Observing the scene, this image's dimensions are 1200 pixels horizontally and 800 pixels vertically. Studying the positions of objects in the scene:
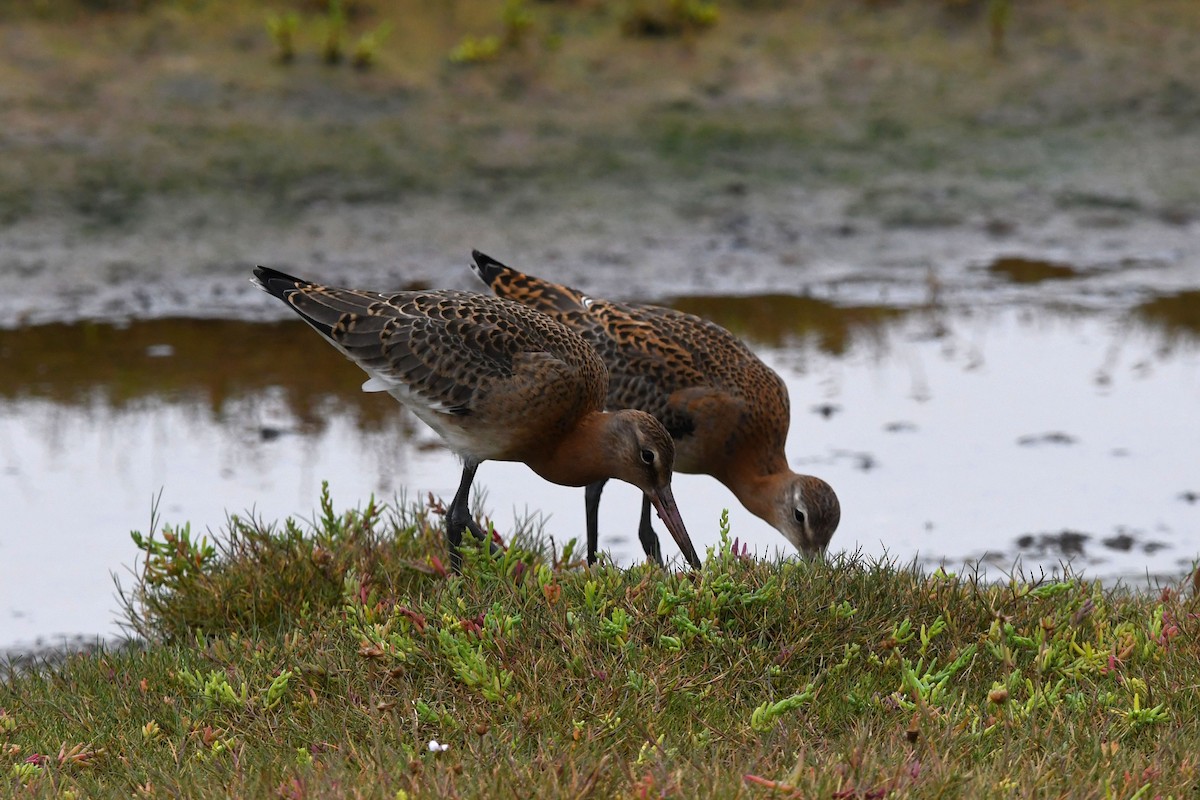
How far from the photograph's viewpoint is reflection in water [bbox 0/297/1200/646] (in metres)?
7.23

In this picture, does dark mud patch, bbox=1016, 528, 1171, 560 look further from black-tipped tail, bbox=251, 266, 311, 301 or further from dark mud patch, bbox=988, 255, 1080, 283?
dark mud patch, bbox=988, 255, 1080, 283

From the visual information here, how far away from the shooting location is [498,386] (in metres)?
6.43

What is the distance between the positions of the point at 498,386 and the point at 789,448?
93.8 inches

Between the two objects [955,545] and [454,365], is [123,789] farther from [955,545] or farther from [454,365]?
[955,545]

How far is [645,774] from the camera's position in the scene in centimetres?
418

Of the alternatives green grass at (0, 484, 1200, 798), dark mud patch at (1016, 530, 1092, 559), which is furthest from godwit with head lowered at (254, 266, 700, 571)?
dark mud patch at (1016, 530, 1092, 559)

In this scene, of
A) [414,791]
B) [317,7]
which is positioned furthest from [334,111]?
[414,791]

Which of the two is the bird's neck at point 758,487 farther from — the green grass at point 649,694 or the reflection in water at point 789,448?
the green grass at point 649,694

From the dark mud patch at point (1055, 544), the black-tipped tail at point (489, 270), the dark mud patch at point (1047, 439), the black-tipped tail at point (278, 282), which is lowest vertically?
the dark mud patch at point (1055, 544)

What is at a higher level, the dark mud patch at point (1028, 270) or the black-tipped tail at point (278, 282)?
the black-tipped tail at point (278, 282)

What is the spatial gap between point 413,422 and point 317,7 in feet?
20.0

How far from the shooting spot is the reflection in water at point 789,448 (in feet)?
23.7

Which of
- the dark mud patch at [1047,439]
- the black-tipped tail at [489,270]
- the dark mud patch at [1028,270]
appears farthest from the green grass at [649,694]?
the dark mud patch at [1028,270]

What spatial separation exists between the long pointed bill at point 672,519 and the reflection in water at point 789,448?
0.51 m
